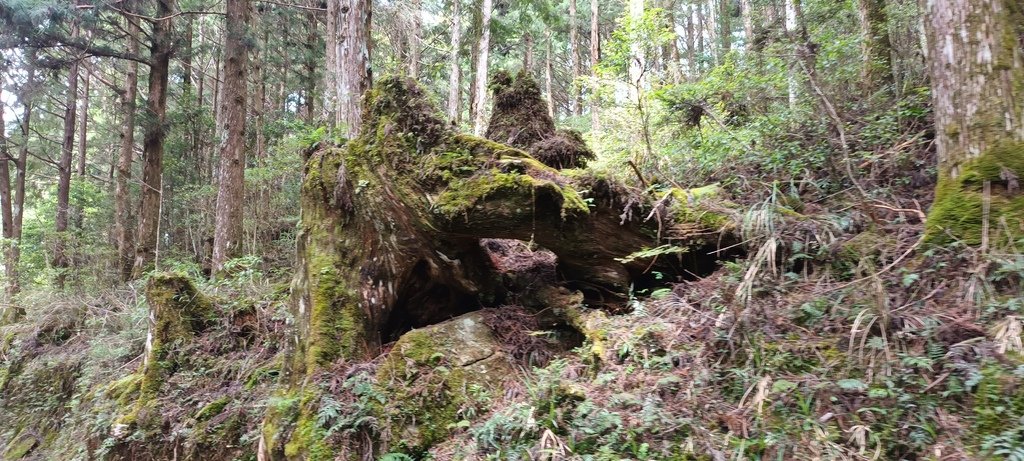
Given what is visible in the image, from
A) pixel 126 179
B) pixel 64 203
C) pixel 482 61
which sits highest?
pixel 482 61

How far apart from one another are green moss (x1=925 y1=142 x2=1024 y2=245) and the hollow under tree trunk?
1599 millimetres

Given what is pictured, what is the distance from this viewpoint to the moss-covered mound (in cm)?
711

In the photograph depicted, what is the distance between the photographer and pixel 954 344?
10.5 feet

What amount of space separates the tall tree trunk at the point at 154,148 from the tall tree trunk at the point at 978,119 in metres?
13.3

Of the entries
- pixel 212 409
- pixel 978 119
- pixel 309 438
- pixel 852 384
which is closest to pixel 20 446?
pixel 212 409

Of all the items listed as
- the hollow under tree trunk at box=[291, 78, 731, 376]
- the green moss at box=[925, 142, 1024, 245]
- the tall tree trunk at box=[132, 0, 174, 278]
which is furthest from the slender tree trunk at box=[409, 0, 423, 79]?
the green moss at box=[925, 142, 1024, 245]

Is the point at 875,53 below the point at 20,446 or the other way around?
the other way around

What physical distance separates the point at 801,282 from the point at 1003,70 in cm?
213

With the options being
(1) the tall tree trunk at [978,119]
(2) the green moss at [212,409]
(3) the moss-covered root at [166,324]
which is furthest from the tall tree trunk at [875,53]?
(3) the moss-covered root at [166,324]

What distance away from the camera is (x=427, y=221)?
5.11 meters

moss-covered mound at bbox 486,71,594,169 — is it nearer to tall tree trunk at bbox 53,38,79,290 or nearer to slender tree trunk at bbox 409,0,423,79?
slender tree trunk at bbox 409,0,423,79

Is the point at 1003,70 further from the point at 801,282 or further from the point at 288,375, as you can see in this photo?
the point at 288,375

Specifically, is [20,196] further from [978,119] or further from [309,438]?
[978,119]

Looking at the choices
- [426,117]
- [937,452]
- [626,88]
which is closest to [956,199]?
[937,452]
